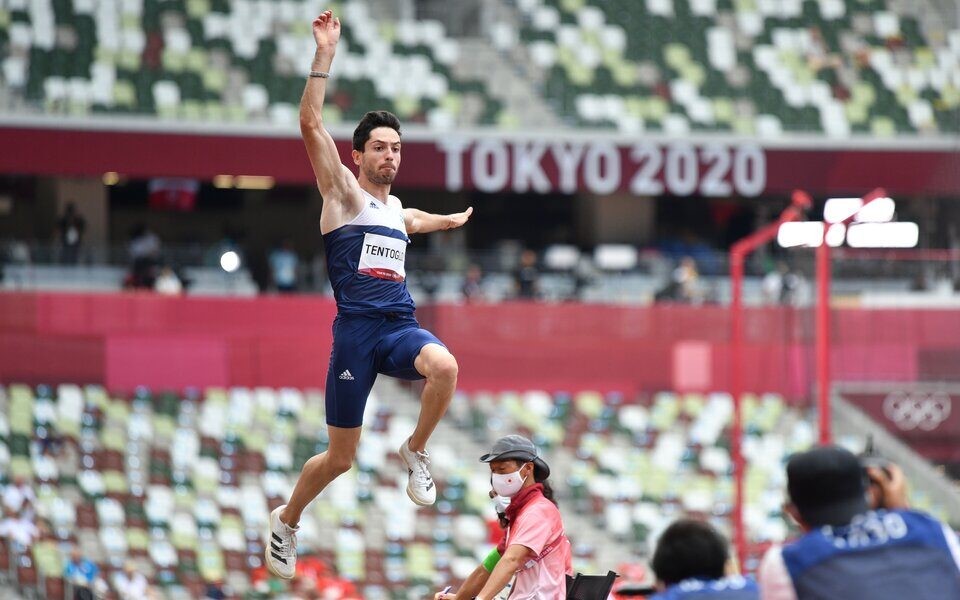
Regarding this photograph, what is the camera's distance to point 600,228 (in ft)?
83.0

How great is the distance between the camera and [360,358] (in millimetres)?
7477

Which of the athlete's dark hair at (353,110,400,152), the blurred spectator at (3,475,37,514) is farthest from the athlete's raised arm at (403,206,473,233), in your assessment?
the blurred spectator at (3,475,37,514)

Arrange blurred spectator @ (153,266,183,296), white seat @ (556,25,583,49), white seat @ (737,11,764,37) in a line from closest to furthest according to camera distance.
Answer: blurred spectator @ (153,266,183,296), white seat @ (556,25,583,49), white seat @ (737,11,764,37)

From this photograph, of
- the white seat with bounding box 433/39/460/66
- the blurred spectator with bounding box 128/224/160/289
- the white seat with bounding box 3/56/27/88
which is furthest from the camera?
the white seat with bounding box 433/39/460/66

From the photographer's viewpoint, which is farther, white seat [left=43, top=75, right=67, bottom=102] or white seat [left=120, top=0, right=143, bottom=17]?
white seat [left=120, top=0, right=143, bottom=17]

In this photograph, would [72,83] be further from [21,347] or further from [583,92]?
[583,92]

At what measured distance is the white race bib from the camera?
749 centimetres

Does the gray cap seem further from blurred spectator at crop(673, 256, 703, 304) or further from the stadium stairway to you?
the stadium stairway

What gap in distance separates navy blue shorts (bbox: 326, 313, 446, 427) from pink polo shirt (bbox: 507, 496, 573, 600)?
41.6 inches

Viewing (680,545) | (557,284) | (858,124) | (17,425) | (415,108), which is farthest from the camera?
Result: (858,124)

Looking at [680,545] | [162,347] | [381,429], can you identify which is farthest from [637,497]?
[680,545]

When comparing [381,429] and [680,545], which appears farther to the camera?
[381,429]

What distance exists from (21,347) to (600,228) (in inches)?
402

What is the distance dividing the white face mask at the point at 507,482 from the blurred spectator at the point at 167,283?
44.5ft
